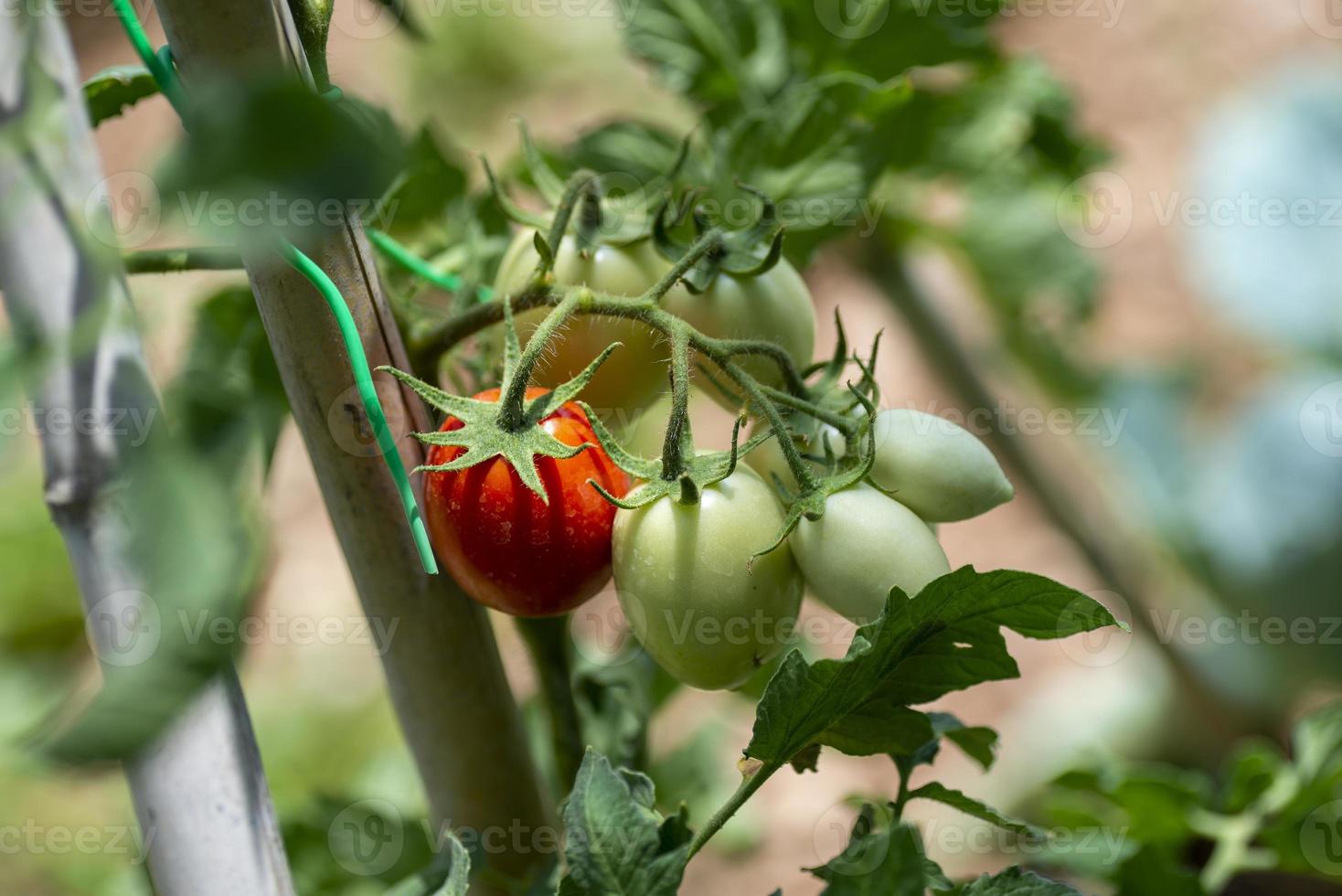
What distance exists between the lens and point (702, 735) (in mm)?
671

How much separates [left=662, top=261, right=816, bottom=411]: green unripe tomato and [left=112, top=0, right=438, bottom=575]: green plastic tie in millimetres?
109

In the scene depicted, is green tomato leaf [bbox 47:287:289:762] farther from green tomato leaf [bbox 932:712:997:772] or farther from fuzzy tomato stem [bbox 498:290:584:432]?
green tomato leaf [bbox 932:712:997:772]

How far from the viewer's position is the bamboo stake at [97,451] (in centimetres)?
37

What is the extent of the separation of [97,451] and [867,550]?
0.26 metres

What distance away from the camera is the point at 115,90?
1.44 feet

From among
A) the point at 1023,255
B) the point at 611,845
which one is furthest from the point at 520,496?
the point at 1023,255

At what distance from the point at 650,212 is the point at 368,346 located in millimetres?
120

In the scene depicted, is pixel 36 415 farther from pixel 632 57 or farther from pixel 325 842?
pixel 632 57

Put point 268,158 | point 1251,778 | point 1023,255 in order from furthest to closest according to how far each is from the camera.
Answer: point 1023,255
point 1251,778
point 268,158

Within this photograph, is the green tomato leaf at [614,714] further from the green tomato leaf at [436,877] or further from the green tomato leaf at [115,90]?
Answer: the green tomato leaf at [115,90]

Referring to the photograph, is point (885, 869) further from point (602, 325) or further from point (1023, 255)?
point (1023, 255)

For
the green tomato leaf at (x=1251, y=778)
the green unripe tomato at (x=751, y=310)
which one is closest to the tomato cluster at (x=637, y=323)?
the green unripe tomato at (x=751, y=310)

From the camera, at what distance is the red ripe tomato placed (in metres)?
0.38

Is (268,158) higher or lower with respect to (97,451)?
higher
